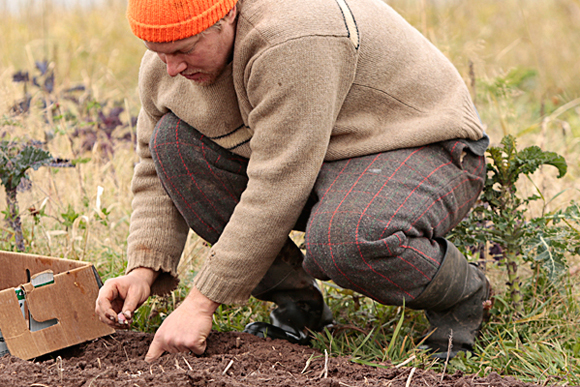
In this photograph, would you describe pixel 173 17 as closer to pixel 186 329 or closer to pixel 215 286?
pixel 215 286

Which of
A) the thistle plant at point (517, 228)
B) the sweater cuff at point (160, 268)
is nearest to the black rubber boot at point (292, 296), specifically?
the sweater cuff at point (160, 268)

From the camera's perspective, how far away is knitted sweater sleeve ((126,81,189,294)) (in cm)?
185

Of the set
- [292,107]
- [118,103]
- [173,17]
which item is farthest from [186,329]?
[118,103]

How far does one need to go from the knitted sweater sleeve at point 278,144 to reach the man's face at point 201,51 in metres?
0.09

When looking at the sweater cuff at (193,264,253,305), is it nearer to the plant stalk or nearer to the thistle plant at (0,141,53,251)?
the thistle plant at (0,141,53,251)

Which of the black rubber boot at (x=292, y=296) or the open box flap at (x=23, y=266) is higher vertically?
the open box flap at (x=23, y=266)

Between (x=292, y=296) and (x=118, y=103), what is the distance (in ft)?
7.78

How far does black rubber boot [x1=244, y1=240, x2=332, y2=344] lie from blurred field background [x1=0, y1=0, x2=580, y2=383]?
0.18 metres

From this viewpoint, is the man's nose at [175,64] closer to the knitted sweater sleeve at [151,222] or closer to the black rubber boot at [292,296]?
the knitted sweater sleeve at [151,222]

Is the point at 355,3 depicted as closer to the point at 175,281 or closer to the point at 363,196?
the point at 363,196

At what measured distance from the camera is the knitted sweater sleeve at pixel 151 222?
6.09ft

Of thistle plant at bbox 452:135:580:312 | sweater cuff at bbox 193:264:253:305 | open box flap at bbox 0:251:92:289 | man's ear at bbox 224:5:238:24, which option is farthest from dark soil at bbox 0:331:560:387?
man's ear at bbox 224:5:238:24

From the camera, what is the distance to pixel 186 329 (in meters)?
1.63

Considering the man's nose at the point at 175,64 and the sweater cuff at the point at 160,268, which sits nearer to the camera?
the man's nose at the point at 175,64
